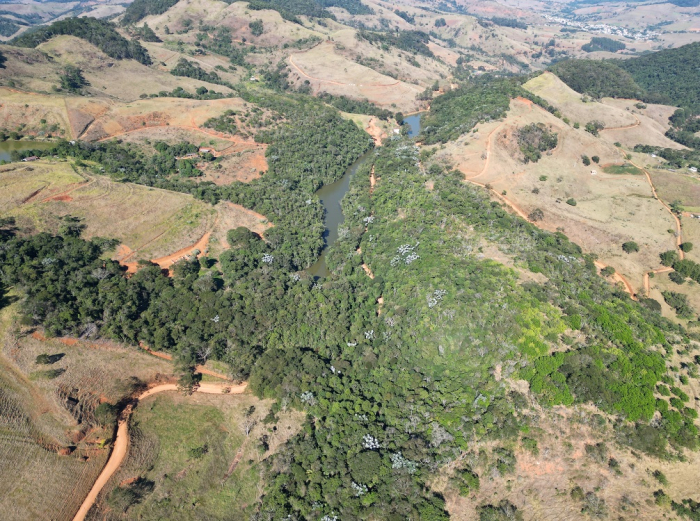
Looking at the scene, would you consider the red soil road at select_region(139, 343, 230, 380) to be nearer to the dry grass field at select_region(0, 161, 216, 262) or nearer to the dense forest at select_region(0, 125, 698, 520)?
the dense forest at select_region(0, 125, 698, 520)

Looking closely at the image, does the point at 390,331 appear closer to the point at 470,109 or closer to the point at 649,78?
the point at 470,109

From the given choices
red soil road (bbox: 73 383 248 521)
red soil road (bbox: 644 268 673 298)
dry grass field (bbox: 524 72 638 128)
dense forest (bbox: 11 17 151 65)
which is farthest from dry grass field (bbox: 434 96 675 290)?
dense forest (bbox: 11 17 151 65)

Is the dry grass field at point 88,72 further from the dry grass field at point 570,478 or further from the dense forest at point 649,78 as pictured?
the dense forest at point 649,78

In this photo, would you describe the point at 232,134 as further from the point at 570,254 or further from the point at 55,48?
the point at 570,254

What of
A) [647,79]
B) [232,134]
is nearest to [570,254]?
[232,134]

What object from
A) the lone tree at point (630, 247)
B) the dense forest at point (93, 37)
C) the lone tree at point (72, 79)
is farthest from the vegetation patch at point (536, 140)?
the dense forest at point (93, 37)

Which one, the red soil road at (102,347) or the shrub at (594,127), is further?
→ the shrub at (594,127)
